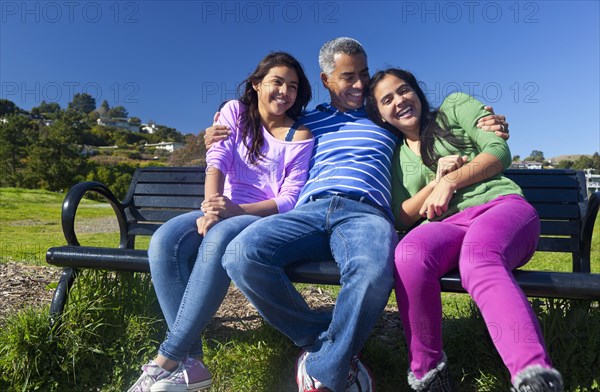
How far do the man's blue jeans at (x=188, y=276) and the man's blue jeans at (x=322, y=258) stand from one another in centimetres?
11

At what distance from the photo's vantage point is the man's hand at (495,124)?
2287mm

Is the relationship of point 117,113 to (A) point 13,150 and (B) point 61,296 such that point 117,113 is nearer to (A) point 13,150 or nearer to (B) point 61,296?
(A) point 13,150

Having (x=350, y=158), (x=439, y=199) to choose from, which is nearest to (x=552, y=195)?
(x=439, y=199)

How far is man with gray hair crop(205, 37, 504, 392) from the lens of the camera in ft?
6.04

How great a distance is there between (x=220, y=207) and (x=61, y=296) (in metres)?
1.01

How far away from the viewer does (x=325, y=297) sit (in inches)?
148

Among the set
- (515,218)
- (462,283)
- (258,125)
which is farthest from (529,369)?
(258,125)

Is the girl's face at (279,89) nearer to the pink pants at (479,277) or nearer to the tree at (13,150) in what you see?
the pink pants at (479,277)

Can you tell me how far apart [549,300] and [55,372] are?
2398mm

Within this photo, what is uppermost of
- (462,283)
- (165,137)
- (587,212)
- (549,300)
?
(587,212)

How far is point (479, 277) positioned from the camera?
5.71ft

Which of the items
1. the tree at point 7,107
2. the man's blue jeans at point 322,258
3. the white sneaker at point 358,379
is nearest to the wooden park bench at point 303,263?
the man's blue jeans at point 322,258

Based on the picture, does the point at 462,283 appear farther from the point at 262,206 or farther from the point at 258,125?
the point at 258,125

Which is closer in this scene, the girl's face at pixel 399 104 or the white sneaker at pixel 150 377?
the white sneaker at pixel 150 377
